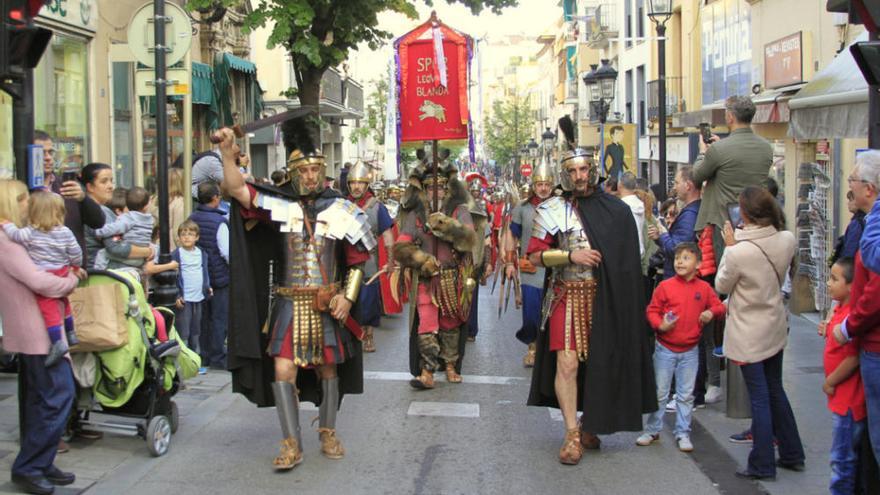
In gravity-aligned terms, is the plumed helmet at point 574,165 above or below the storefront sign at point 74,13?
below

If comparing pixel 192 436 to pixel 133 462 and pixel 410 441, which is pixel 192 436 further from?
pixel 410 441

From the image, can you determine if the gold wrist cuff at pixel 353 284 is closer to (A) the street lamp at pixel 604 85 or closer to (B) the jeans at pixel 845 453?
(B) the jeans at pixel 845 453

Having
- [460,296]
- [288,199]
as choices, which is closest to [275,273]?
[288,199]

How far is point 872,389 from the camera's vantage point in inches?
196

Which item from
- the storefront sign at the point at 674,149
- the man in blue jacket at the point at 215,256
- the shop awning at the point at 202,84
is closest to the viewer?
the man in blue jacket at the point at 215,256

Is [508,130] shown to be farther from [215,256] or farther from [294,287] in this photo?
[294,287]

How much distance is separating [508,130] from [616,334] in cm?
6731

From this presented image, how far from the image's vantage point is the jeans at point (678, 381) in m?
7.32

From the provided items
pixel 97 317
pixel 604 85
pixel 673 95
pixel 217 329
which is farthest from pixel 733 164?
pixel 673 95

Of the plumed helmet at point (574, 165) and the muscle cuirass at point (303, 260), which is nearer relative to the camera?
the muscle cuirass at point (303, 260)

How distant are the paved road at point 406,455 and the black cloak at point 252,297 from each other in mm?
513

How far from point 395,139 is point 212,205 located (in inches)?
93.0

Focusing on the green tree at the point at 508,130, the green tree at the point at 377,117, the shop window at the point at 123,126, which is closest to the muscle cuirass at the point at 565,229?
the shop window at the point at 123,126

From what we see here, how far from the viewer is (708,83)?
25469 millimetres
